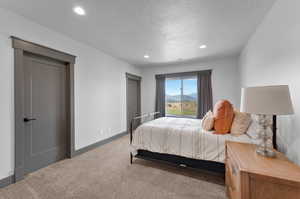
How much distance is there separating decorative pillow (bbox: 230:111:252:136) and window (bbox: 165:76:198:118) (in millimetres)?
2636

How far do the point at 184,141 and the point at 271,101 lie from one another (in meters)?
1.28

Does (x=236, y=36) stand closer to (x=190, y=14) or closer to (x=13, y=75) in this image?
(x=190, y=14)

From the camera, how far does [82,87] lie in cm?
298

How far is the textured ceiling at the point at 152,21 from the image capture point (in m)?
1.73

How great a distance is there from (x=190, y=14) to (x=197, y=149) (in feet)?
6.84

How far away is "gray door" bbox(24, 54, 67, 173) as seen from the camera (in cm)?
216

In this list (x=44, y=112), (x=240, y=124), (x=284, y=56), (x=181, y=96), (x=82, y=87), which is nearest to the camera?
(x=284, y=56)

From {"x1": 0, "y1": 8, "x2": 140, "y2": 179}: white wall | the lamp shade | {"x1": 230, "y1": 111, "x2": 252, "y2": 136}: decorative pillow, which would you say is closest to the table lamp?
the lamp shade

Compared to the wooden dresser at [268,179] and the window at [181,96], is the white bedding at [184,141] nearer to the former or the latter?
the wooden dresser at [268,179]

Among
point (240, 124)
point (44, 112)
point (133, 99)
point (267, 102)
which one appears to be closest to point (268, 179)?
point (267, 102)

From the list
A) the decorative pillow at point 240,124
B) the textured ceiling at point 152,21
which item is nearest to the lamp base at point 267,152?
the decorative pillow at point 240,124

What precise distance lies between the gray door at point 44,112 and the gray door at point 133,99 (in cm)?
227

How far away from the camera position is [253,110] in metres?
1.21

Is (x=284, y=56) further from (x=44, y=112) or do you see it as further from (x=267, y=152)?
(x=44, y=112)
